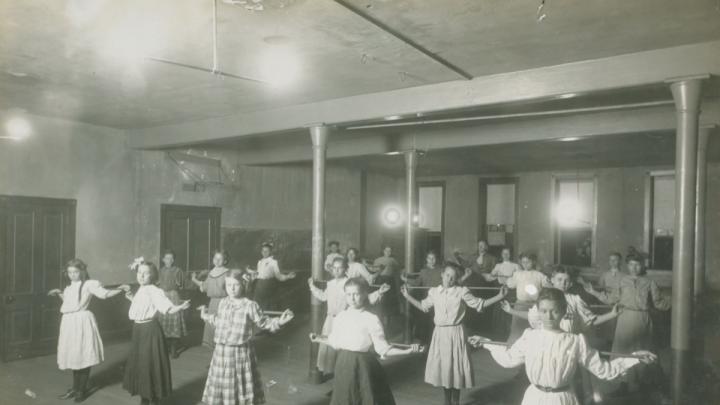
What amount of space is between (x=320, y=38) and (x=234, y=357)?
2.99m

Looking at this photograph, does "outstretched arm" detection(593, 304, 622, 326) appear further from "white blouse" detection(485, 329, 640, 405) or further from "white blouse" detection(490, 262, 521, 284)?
"white blouse" detection(490, 262, 521, 284)

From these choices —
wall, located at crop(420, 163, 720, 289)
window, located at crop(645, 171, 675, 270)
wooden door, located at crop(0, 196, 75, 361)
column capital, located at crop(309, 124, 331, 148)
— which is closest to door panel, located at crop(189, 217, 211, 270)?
wooden door, located at crop(0, 196, 75, 361)

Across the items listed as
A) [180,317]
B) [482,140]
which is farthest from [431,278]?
[180,317]

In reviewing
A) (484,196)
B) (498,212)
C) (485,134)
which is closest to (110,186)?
(485,134)

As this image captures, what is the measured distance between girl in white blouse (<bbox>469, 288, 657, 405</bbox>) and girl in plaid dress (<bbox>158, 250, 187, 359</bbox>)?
6.05 metres

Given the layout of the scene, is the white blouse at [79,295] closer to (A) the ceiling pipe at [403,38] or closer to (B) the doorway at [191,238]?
(B) the doorway at [191,238]

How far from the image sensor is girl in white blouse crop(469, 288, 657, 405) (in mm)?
3592

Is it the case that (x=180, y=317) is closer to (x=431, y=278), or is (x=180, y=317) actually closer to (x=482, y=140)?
(x=431, y=278)

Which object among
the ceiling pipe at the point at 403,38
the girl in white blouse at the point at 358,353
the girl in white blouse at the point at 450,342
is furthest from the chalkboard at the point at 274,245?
the girl in white blouse at the point at 358,353

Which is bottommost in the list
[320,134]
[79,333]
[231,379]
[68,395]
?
[68,395]

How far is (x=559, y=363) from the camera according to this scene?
11.8 ft

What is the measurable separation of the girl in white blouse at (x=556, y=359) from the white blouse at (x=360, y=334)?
48.6 inches

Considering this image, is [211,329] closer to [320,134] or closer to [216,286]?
[216,286]

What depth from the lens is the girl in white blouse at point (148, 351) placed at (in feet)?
18.1
